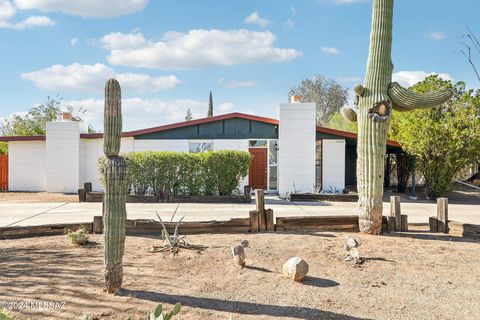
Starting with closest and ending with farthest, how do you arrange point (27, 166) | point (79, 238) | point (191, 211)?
1. point (79, 238)
2. point (191, 211)
3. point (27, 166)

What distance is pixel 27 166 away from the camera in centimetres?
1831

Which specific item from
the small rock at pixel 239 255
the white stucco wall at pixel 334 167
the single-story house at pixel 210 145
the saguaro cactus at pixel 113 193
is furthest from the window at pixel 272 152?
the saguaro cactus at pixel 113 193

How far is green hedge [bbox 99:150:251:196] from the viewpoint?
14.4m

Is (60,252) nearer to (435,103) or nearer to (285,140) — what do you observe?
(435,103)

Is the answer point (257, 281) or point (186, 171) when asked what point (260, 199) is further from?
point (186, 171)

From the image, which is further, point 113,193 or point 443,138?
point 443,138

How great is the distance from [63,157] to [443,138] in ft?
51.3

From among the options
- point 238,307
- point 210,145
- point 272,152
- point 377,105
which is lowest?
point 238,307

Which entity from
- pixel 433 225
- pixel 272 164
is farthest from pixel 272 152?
pixel 433 225

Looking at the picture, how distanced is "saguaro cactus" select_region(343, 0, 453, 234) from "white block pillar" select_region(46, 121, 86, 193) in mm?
13728

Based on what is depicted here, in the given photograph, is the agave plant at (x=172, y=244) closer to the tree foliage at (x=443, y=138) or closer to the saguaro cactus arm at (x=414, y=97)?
the saguaro cactus arm at (x=414, y=97)

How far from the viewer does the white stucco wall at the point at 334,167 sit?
17.2 m

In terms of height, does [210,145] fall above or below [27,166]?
above

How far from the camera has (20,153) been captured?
18344 mm
